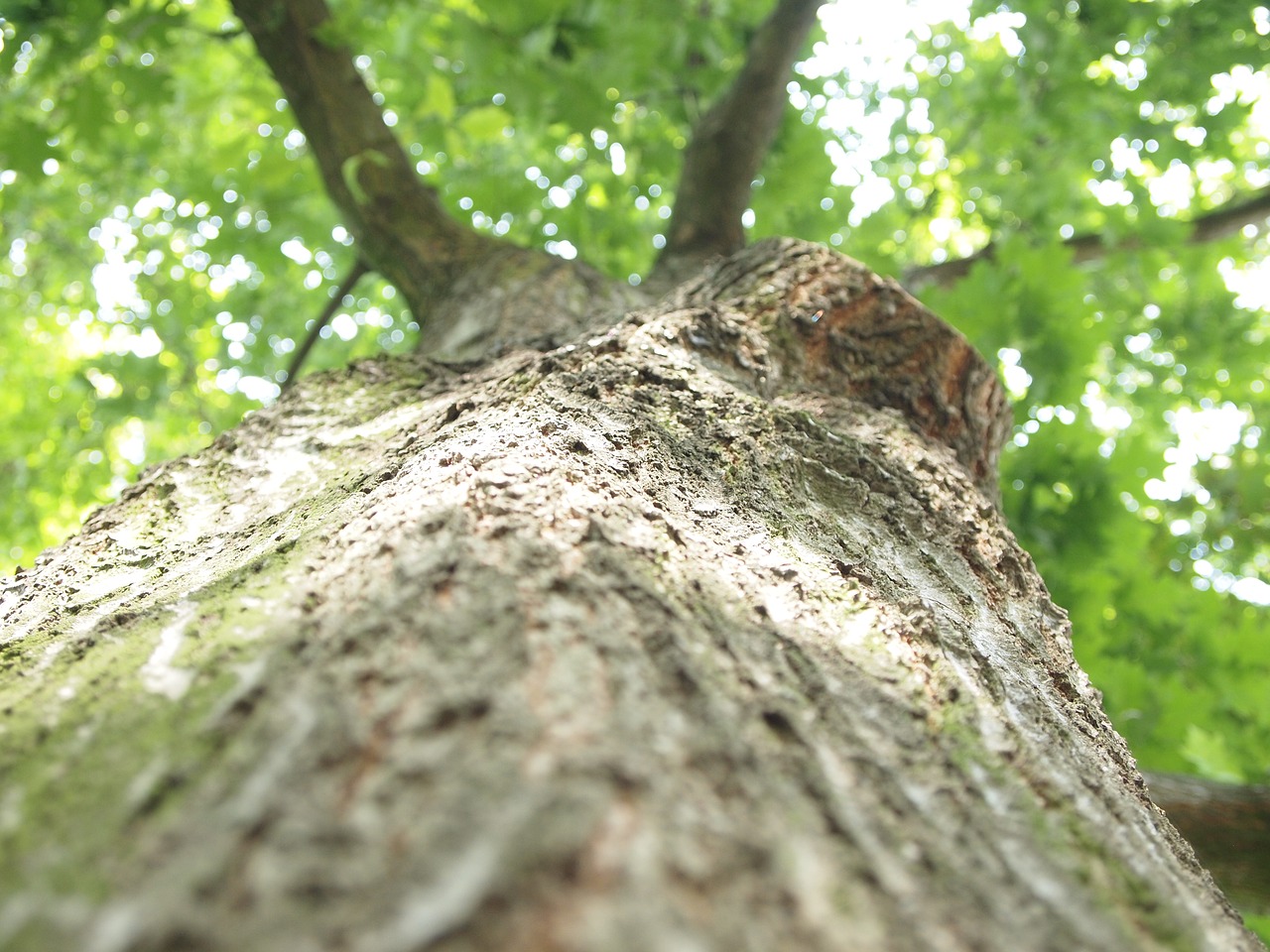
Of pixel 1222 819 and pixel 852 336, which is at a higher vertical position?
pixel 852 336

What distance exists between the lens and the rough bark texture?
0.51 m

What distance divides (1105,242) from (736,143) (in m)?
2.05

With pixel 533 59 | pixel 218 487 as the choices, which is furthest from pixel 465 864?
pixel 533 59

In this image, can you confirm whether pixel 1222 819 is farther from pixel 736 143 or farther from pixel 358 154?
pixel 358 154

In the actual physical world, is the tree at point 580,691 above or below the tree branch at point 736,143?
below

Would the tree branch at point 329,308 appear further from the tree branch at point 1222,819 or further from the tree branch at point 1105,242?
the tree branch at point 1222,819

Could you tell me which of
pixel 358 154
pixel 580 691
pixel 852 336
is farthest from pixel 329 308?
pixel 580 691

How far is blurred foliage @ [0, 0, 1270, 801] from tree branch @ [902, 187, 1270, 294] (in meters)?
0.09

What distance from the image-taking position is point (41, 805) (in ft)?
1.97

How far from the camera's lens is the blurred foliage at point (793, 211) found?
111 inches

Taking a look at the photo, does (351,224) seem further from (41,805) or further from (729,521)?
(41,805)

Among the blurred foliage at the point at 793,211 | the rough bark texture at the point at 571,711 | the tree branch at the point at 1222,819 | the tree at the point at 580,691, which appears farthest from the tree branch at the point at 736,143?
the tree branch at the point at 1222,819

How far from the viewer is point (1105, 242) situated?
3797mm

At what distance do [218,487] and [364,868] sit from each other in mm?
1035
